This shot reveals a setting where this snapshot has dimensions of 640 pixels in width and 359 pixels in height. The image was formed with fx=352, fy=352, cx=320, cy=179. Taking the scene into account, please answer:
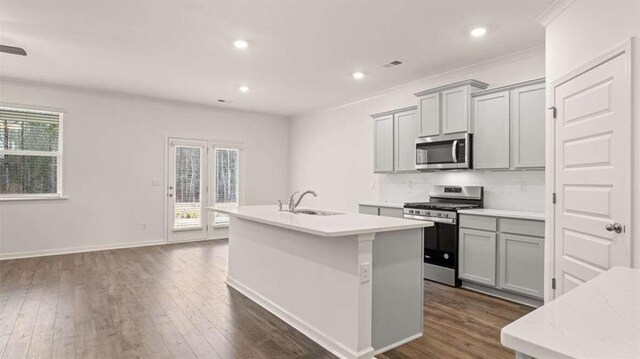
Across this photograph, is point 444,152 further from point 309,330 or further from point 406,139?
point 309,330

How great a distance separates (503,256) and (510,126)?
1.37 meters

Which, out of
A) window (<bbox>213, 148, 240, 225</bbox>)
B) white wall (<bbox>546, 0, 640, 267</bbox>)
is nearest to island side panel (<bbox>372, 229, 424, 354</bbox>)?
white wall (<bbox>546, 0, 640, 267</bbox>)

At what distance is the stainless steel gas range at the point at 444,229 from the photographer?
3.99 meters

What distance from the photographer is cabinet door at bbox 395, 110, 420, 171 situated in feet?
15.7

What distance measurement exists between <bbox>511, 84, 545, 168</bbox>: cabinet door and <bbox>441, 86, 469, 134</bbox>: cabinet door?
50 centimetres

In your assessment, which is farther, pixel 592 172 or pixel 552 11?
pixel 552 11

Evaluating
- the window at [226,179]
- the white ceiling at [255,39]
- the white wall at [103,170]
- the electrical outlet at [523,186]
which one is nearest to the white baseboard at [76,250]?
the white wall at [103,170]

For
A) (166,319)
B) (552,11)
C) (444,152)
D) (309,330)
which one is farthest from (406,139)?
(166,319)

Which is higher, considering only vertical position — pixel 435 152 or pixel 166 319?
pixel 435 152

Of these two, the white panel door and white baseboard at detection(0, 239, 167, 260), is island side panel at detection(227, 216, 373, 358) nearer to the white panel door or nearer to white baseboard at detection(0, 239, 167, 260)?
the white panel door

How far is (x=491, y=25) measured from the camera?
3.26m

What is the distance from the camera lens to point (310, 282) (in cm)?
273

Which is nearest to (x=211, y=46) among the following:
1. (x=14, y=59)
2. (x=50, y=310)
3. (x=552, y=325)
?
(x=14, y=59)

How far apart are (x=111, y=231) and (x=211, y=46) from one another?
3.95 m
